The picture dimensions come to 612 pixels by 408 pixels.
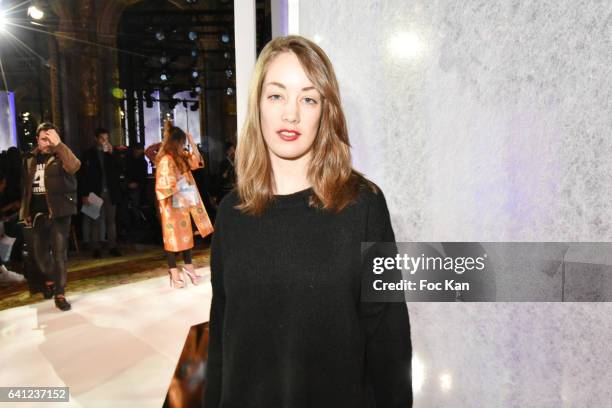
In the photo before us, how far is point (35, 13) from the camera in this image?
15.2 ft

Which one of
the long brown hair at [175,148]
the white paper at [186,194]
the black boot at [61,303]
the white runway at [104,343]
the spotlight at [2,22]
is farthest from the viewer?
the spotlight at [2,22]

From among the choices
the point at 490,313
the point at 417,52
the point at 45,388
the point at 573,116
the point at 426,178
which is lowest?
the point at 45,388

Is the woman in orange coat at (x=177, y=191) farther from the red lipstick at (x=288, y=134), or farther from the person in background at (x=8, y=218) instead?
the red lipstick at (x=288, y=134)

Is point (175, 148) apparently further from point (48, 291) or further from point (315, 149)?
point (315, 149)

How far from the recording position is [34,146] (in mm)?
3746

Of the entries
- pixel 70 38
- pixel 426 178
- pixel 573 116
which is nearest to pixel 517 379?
pixel 426 178

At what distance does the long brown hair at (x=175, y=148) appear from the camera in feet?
13.2

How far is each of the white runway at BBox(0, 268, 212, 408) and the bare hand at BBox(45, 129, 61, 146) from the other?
1.56m

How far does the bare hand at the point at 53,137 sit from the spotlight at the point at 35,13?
6.11 feet

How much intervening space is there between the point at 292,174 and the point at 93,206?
429cm

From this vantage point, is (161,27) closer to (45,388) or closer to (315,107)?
(45,388)

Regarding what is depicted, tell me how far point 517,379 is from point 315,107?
1024 mm

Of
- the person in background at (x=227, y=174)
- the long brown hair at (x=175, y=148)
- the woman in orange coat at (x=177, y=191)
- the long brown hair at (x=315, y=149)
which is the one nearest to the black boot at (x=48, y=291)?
the woman in orange coat at (x=177, y=191)

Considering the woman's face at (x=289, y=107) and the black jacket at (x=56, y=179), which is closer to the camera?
the woman's face at (x=289, y=107)
